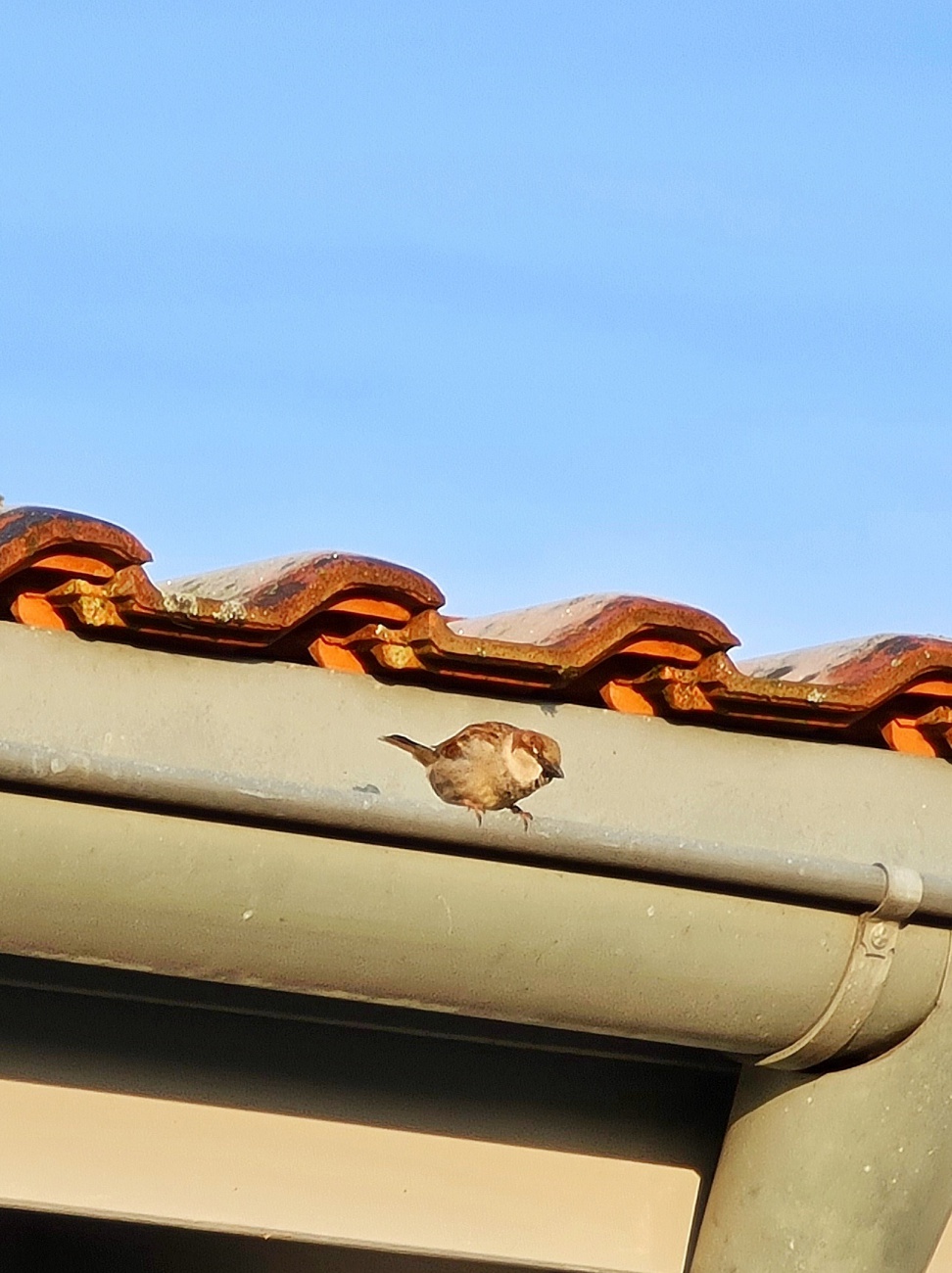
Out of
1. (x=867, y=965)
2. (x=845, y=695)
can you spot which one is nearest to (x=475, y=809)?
(x=867, y=965)

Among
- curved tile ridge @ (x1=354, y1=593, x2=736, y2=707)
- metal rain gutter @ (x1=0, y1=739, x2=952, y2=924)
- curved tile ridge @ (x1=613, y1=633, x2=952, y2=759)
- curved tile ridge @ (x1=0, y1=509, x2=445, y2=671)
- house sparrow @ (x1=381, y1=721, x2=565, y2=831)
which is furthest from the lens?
curved tile ridge @ (x1=613, y1=633, x2=952, y2=759)

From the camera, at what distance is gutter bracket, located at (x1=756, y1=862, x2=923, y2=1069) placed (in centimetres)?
314

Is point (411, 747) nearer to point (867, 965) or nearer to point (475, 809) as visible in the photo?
point (475, 809)

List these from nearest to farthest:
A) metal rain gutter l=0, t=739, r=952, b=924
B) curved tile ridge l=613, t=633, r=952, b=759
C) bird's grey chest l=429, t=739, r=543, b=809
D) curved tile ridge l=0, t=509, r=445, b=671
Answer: metal rain gutter l=0, t=739, r=952, b=924 → bird's grey chest l=429, t=739, r=543, b=809 → curved tile ridge l=0, t=509, r=445, b=671 → curved tile ridge l=613, t=633, r=952, b=759

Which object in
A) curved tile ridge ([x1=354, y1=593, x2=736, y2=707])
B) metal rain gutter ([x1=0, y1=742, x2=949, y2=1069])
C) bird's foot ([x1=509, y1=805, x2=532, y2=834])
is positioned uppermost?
curved tile ridge ([x1=354, y1=593, x2=736, y2=707])

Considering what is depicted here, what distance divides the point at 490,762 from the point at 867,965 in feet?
2.46

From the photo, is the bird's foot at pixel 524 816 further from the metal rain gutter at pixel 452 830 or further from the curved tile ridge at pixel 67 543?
the curved tile ridge at pixel 67 543

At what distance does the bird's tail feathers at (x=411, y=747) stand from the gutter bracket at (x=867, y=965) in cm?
81

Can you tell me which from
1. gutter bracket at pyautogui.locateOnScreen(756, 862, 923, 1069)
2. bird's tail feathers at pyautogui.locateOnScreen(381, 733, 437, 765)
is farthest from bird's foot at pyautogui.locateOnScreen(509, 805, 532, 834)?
gutter bracket at pyautogui.locateOnScreen(756, 862, 923, 1069)

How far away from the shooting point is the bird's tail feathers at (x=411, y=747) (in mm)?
3305

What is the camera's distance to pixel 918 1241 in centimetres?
343

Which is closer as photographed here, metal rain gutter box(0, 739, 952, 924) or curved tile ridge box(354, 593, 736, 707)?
metal rain gutter box(0, 739, 952, 924)

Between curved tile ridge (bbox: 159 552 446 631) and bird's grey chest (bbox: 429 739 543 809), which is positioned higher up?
curved tile ridge (bbox: 159 552 446 631)

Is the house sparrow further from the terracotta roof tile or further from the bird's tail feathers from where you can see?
the terracotta roof tile
